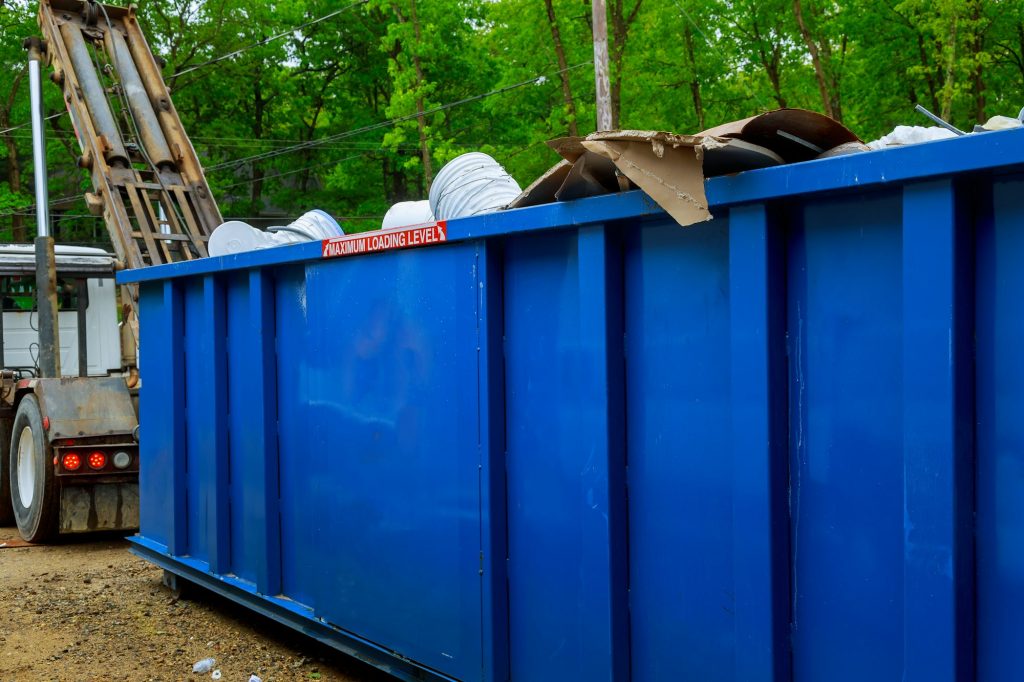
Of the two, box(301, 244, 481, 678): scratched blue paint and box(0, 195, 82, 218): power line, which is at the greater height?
box(0, 195, 82, 218): power line

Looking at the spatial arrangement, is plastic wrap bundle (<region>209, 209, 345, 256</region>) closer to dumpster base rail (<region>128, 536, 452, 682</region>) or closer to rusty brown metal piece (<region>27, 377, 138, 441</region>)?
dumpster base rail (<region>128, 536, 452, 682</region>)

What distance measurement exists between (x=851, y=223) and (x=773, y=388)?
0.52 meters

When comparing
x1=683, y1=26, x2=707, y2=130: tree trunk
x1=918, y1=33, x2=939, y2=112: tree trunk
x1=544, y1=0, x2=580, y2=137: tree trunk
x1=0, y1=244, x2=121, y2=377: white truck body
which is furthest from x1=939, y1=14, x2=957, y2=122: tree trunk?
x1=0, y1=244, x2=121, y2=377: white truck body

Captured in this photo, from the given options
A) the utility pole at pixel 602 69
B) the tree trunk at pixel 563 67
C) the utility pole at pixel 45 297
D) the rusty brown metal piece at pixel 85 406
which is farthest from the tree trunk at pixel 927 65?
the rusty brown metal piece at pixel 85 406

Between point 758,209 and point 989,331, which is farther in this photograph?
point 758,209

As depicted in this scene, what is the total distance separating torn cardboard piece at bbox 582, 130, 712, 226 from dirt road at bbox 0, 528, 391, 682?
3258mm

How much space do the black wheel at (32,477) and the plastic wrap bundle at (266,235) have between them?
321 cm

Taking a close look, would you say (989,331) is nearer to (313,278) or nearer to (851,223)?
(851,223)

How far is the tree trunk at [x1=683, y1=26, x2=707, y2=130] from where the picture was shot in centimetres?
2347

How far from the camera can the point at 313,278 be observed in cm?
537

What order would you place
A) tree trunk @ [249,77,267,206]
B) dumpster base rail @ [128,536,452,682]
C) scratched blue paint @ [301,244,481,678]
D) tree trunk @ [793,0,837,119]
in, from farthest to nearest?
tree trunk @ [249,77,267,206], tree trunk @ [793,0,837,119], dumpster base rail @ [128,536,452,682], scratched blue paint @ [301,244,481,678]

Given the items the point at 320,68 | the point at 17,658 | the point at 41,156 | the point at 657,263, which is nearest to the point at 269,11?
the point at 320,68

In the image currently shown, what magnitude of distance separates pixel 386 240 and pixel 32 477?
20.7ft

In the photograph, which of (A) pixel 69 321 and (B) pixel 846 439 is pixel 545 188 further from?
(A) pixel 69 321
